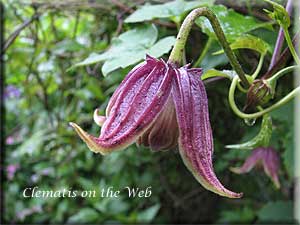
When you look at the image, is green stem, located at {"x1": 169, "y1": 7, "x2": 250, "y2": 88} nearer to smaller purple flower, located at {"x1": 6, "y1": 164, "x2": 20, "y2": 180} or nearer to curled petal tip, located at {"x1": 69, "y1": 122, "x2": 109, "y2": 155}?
curled petal tip, located at {"x1": 69, "y1": 122, "x2": 109, "y2": 155}

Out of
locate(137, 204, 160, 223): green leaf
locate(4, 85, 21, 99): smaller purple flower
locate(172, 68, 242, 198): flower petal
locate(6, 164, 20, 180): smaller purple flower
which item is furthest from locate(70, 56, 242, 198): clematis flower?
locate(6, 164, 20, 180): smaller purple flower

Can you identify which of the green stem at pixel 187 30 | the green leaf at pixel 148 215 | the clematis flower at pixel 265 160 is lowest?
the green leaf at pixel 148 215

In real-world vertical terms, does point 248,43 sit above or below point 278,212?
above

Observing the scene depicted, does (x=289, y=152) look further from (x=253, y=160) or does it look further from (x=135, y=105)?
(x=135, y=105)

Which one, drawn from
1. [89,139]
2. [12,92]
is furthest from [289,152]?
[12,92]

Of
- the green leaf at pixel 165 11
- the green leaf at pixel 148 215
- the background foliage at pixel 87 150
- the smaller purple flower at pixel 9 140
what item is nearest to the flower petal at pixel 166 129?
the green leaf at pixel 165 11

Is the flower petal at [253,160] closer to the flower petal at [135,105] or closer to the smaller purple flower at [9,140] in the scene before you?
the flower petal at [135,105]
